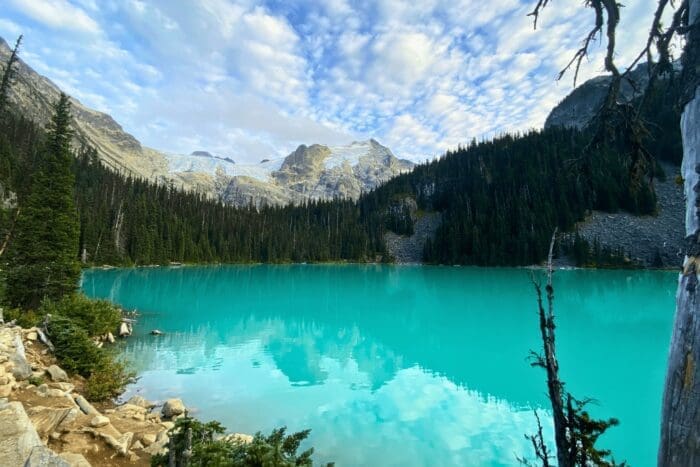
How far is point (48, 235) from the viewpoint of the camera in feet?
58.2

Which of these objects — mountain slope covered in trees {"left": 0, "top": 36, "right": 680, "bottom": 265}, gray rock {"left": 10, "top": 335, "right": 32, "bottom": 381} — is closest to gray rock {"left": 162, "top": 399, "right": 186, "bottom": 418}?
gray rock {"left": 10, "top": 335, "right": 32, "bottom": 381}

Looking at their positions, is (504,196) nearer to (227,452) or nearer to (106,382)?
(106,382)

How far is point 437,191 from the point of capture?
438 feet

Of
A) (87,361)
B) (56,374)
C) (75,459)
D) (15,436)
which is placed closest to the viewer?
(15,436)

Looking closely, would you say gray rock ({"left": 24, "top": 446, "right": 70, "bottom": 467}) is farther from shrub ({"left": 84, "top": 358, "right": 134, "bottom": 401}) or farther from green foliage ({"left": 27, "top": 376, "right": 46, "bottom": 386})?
shrub ({"left": 84, "top": 358, "right": 134, "bottom": 401})

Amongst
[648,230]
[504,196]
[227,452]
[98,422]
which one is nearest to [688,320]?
[227,452]

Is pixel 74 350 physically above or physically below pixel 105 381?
above

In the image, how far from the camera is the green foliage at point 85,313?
49.3 ft

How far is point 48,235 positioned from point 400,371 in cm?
1720

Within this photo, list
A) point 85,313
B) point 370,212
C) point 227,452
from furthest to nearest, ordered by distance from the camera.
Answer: point 370,212 → point 85,313 → point 227,452

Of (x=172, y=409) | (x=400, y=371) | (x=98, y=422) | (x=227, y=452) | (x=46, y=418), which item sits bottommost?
(x=400, y=371)

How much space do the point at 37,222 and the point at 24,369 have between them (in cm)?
1214

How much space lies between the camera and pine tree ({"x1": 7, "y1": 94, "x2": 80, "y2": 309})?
16.5m

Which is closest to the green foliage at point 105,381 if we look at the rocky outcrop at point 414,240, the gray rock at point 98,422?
the gray rock at point 98,422
